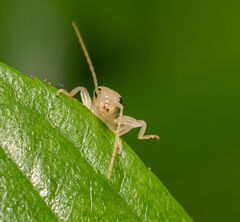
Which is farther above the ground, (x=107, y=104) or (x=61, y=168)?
(x=107, y=104)

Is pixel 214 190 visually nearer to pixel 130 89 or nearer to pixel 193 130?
pixel 193 130

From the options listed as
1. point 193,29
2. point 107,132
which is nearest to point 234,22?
point 193,29

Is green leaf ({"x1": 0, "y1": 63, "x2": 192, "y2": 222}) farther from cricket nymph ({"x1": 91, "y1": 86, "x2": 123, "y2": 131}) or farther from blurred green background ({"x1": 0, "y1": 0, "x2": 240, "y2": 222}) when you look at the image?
blurred green background ({"x1": 0, "y1": 0, "x2": 240, "y2": 222})

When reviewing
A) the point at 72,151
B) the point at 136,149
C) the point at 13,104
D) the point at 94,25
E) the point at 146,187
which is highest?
the point at 94,25

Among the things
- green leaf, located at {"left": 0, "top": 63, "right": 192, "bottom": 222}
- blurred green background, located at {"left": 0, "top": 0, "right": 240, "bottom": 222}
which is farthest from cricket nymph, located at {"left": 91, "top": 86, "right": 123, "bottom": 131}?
blurred green background, located at {"left": 0, "top": 0, "right": 240, "bottom": 222}

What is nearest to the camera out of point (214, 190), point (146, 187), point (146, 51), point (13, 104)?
point (13, 104)

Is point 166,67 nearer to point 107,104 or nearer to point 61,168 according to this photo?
point 107,104

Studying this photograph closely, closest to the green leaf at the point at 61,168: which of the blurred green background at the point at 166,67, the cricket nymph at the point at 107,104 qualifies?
the cricket nymph at the point at 107,104

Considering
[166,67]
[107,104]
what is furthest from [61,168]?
[166,67]
